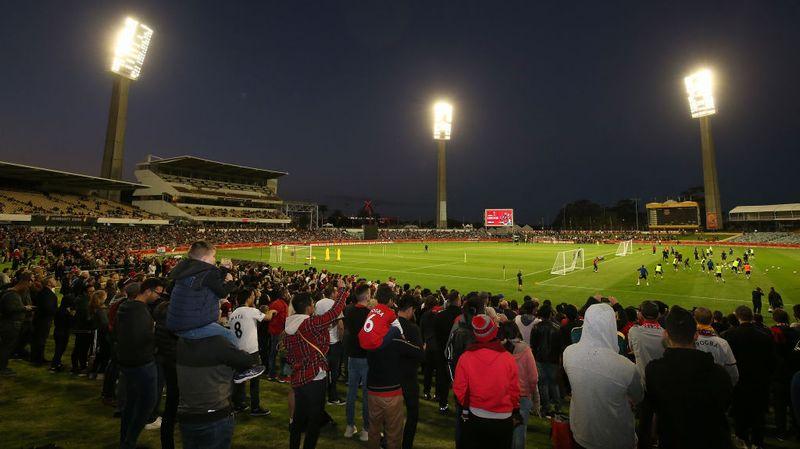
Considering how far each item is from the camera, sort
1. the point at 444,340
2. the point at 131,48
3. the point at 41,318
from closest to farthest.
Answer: the point at 444,340 → the point at 41,318 → the point at 131,48

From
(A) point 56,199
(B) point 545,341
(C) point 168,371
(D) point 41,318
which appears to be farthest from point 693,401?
(A) point 56,199

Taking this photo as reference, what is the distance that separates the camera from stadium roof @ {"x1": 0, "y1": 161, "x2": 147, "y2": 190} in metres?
51.9

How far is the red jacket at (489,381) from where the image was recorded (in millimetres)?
3590

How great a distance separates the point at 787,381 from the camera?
623 centimetres

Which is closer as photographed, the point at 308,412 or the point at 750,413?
the point at 308,412

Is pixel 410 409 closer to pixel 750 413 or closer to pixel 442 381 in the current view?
pixel 442 381

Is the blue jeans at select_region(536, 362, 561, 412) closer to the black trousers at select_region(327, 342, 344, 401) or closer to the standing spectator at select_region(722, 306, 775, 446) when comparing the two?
the standing spectator at select_region(722, 306, 775, 446)

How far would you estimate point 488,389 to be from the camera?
3.59 meters

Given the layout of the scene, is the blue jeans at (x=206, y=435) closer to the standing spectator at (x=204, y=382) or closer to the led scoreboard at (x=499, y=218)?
the standing spectator at (x=204, y=382)

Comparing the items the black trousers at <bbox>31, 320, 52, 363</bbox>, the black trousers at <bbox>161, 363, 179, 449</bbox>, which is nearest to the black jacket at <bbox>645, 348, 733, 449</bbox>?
the black trousers at <bbox>161, 363, 179, 449</bbox>

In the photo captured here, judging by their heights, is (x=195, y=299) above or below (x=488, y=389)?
above

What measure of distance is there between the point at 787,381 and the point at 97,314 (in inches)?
505

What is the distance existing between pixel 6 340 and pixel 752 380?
44.0 feet

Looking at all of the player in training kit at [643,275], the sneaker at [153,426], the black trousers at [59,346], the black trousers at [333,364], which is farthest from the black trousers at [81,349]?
the player in training kit at [643,275]
